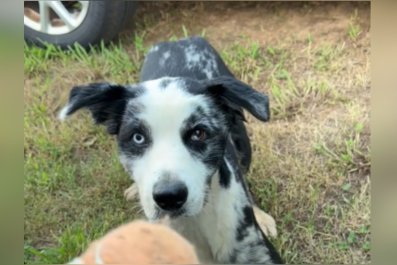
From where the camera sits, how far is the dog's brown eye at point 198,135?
171 cm

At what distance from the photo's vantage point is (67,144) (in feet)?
6.80

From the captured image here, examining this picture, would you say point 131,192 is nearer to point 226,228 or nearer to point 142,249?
point 226,228

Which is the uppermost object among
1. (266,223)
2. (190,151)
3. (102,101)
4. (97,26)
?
(97,26)

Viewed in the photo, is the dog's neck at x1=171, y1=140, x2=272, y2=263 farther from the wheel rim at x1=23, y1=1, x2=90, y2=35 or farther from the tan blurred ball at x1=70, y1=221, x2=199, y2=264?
the wheel rim at x1=23, y1=1, x2=90, y2=35

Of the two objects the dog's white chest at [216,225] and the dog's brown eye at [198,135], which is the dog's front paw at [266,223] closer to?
the dog's white chest at [216,225]

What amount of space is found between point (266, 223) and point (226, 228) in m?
0.22

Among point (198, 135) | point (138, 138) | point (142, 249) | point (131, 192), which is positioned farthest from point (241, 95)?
point (142, 249)

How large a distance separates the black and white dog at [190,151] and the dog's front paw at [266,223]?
9 cm

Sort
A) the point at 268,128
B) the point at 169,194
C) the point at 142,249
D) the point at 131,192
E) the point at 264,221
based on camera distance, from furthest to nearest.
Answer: the point at 268,128
the point at 264,221
the point at 131,192
the point at 169,194
the point at 142,249

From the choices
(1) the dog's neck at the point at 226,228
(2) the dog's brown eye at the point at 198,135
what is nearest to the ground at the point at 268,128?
(1) the dog's neck at the point at 226,228

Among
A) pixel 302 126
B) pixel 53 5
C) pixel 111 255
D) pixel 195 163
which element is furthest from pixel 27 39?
pixel 111 255

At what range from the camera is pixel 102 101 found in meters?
1.79

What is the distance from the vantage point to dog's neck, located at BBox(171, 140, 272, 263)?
1782 mm
